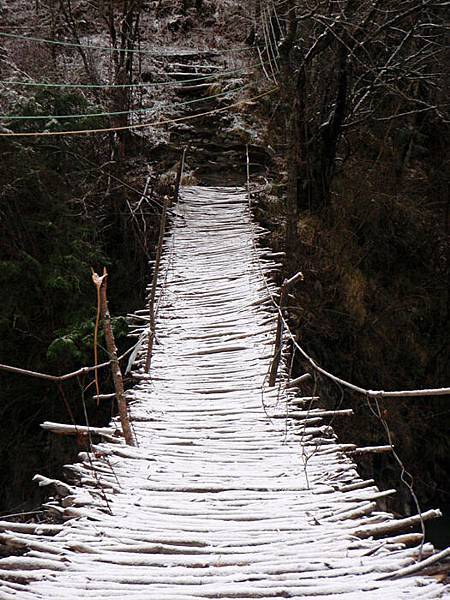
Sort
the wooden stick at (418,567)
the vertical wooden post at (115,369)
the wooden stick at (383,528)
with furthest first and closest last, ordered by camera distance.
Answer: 1. the vertical wooden post at (115,369)
2. the wooden stick at (383,528)
3. the wooden stick at (418,567)

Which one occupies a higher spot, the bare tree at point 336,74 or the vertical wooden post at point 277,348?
the bare tree at point 336,74

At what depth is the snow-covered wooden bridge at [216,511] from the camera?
5.17 feet

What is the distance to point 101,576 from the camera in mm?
1626

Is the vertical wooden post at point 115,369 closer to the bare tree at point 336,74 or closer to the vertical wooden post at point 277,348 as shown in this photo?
the vertical wooden post at point 277,348

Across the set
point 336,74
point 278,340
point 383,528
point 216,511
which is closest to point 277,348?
point 278,340

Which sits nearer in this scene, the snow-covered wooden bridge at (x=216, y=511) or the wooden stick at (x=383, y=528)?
the snow-covered wooden bridge at (x=216, y=511)

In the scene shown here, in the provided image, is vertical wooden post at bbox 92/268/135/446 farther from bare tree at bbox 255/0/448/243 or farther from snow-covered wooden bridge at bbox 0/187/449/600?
bare tree at bbox 255/0/448/243

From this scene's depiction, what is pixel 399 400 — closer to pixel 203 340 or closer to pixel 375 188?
pixel 375 188

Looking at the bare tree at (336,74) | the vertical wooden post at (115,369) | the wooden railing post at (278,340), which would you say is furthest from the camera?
the bare tree at (336,74)

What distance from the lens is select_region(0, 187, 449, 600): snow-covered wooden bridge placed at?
158 centimetres

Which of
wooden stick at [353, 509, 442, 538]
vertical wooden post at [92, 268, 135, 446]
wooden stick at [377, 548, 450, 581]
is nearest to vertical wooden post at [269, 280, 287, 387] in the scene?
vertical wooden post at [92, 268, 135, 446]

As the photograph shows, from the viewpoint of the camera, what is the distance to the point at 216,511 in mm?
2139

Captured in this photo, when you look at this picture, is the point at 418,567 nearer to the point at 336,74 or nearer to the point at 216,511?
the point at 216,511

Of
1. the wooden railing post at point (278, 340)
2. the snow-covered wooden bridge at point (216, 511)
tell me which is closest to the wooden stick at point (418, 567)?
the snow-covered wooden bridge at point (216, 511)
